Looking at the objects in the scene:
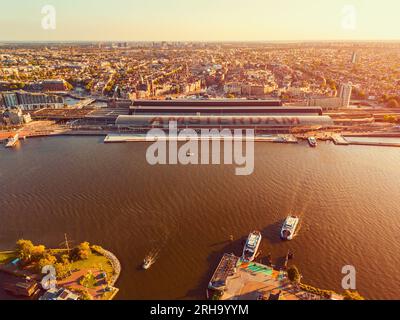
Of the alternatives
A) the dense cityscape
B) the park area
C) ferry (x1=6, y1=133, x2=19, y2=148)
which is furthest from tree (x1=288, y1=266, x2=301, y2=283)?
ferry (x1=6, y1=133, x2=19, y2=148)

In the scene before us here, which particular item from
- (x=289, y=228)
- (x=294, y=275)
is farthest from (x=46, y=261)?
(x=289, y=228)

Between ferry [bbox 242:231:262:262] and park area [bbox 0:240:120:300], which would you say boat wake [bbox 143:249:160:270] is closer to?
park area [bbox 0:240:120:300]

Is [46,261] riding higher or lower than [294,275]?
lower

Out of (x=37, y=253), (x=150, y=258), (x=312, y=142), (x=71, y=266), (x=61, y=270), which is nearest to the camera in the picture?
(x=61, y=270)

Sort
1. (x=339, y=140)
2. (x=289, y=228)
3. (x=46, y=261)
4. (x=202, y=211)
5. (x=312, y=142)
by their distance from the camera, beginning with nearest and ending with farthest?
1. (x=46, y=261)
2. (x=289, y=228)
3. (x=202, y=211)
4. (x=312, y=142)
5. (x=339, y=140)

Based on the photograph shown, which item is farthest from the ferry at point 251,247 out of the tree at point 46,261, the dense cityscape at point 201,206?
the tree at point 46,261

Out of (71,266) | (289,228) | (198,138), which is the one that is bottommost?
(71,266)

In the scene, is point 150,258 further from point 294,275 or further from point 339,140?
point 339,140

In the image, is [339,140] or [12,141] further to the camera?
[12,141]
